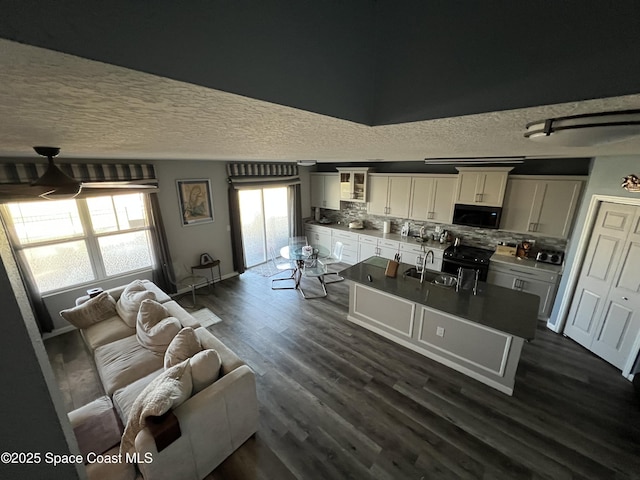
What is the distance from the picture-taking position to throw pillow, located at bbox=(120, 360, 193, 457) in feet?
5.59

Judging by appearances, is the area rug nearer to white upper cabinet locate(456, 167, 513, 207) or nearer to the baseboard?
the baseboard

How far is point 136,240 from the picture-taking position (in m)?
4.22

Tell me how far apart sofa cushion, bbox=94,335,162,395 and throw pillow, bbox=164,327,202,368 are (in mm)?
402

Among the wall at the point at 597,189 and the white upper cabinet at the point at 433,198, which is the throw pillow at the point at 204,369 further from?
the wall at the point at 597,189

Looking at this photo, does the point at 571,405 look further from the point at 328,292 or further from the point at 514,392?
the point at 328,292

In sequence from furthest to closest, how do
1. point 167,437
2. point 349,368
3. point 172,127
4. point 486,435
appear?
point 349,368, point 486,435, point 167,437, point 172,127

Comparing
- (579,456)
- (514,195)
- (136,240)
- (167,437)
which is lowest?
(579,456)

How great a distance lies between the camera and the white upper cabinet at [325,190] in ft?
20.4

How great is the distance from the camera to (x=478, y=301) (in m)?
2.89

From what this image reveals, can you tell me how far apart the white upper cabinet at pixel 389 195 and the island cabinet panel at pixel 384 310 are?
230cm

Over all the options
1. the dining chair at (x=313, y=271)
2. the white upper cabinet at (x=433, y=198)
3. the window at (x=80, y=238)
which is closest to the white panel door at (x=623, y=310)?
the white upper cabinet at (x=433, y=198)

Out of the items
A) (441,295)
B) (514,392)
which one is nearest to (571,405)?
(514,392)

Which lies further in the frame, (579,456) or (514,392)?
(514,392)

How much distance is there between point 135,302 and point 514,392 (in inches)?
170
